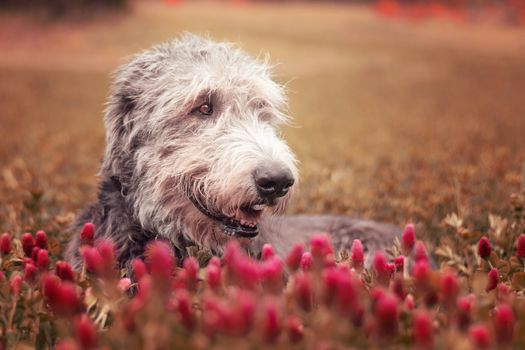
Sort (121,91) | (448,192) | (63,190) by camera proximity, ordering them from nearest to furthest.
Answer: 1. (121,91)
2. (448,192)
3. (63,190)

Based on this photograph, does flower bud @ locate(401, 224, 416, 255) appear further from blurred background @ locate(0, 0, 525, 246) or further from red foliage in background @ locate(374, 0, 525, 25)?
red foliage in background @ locate(374, 0, 525, 25)

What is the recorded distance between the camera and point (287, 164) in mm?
3764

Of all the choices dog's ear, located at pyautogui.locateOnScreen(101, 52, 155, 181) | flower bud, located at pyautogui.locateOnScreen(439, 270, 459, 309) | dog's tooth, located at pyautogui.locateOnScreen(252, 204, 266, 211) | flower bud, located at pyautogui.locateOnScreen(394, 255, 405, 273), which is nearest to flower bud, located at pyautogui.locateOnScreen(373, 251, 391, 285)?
flower bud, located at pyautogui.locateOnScreen(394, 255, 405, 273)

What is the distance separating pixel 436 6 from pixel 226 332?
2705 centimetres

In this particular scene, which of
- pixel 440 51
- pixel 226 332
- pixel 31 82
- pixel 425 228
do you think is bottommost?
pixel 31 82

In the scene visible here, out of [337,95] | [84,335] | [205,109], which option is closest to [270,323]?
[84,335]

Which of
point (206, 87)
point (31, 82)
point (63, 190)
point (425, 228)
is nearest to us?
point (206, 87)

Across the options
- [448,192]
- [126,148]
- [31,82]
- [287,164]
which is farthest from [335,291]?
[31,82]

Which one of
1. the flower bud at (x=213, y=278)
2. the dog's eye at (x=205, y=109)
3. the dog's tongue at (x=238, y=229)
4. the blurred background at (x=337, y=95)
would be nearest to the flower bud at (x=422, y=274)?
the flower bud at (x=213, y=278)

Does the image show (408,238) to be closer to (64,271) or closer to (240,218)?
(240,218)

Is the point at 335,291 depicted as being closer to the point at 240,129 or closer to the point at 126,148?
the point at 240,129

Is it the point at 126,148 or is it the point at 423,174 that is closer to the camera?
the point at 126,148

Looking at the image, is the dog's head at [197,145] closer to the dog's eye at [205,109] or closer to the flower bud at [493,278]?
the dog's eye at [205,109]

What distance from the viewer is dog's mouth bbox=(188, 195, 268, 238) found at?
12.6ft
